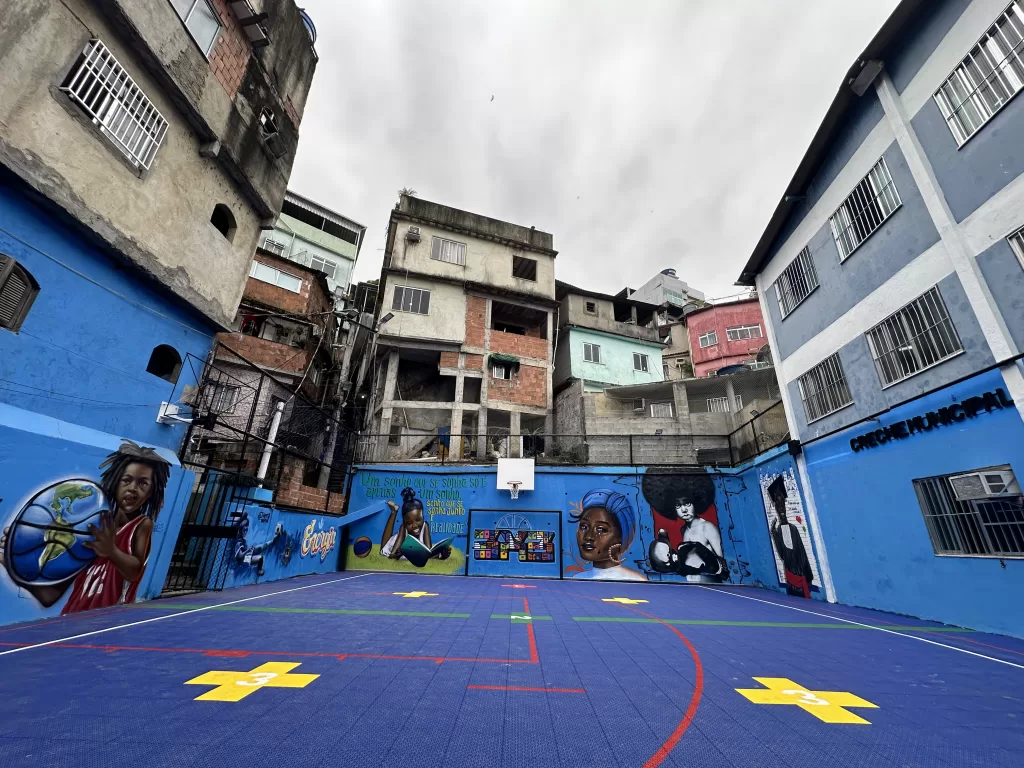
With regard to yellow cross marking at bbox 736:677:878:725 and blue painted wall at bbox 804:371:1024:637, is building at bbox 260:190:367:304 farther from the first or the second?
yellow cross marking at bbox 736:677:878:725

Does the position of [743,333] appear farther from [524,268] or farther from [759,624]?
[759,624]

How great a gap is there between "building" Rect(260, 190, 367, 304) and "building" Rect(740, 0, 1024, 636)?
25289 mm

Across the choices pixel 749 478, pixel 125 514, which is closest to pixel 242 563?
pixel 125 514

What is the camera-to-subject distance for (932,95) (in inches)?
300

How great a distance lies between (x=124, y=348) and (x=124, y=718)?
22.9 ft

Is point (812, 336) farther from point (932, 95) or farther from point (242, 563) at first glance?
point (242, 563)

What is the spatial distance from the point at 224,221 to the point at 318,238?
815 inches

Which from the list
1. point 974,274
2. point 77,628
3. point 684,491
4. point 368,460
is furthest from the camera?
point 368,460

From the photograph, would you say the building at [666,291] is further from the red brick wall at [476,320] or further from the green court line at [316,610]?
the green court line at [316,610]

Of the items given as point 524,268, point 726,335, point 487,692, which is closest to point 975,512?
point 487,692

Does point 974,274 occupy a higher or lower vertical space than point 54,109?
lower

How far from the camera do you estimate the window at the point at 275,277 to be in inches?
741

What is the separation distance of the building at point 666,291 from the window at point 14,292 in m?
42.3

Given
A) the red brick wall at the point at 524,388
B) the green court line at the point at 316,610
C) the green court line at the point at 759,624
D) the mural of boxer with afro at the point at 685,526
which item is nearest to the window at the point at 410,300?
the red brick wall at the point at 524,388
